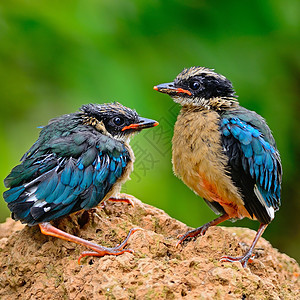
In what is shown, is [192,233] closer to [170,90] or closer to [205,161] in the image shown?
[205,161]

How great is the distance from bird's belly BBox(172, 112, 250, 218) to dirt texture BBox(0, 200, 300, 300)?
437 millimetres

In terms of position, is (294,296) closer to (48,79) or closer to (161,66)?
(161,66)

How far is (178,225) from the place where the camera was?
4.95 m

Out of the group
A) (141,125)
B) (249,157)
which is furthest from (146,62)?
(249,157)

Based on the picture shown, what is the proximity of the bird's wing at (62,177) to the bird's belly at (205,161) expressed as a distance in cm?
65

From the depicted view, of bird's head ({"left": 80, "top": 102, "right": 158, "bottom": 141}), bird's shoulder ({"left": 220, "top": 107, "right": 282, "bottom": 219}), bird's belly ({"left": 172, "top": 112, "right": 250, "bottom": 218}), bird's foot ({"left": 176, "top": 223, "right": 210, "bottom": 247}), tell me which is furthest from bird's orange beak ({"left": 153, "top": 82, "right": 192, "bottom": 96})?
bird's foot ({"left": 176, "top": 223, "right": 210, "bottom": 247})

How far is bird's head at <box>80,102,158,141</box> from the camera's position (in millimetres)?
4828

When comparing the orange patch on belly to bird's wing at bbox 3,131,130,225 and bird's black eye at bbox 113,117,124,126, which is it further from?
bird's black eye at bbox 113,117,124,126

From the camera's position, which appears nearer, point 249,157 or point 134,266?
point 134,266

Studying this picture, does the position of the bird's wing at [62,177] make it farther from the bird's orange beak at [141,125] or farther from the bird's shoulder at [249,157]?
the bird's shoulder at [249,157]

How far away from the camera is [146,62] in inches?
235

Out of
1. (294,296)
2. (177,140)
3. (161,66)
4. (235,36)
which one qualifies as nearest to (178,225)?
(177,140)

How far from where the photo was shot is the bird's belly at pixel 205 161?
468cm

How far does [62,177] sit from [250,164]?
1.65 meters
